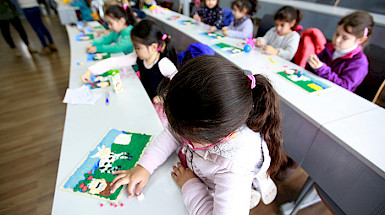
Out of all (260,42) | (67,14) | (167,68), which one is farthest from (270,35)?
(67,14)

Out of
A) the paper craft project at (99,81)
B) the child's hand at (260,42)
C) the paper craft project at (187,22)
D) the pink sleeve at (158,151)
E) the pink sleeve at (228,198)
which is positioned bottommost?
the paper craft project at (99,81)

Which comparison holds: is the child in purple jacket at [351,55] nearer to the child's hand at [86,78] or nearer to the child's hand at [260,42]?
the child's hand at [260,42]

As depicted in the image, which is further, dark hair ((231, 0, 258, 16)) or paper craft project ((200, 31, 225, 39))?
dark hair ((231, 0, 258, 16))

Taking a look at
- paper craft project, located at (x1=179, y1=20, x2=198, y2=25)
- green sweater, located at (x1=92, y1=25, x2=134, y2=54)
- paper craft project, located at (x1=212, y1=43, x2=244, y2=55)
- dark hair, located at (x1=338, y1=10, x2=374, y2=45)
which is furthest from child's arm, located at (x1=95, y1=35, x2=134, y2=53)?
dark hair, located at (x1=338, y1=10, x2=374, y2=45)

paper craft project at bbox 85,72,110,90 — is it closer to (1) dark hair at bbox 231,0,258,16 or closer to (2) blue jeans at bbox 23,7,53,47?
(1) dark hair at bbox 231,0,258,16

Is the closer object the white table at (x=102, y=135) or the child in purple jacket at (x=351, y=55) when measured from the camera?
the white table at (x=102, y=135)

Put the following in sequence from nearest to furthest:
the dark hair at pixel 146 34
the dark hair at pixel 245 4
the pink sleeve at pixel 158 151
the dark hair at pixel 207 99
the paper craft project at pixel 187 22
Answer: the dark hair at pixel 207 99, the pink sleeve at pixel 158 151, the dark hair at pixel 146 34, the dark hair at pixel 245 4, the paper craft project at pixel 187 22

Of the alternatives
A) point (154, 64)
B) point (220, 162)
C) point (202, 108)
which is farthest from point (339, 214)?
point (154, 64)

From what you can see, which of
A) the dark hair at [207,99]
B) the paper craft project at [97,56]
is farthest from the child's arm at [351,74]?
the paper craft project at [97,56]

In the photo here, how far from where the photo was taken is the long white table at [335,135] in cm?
77

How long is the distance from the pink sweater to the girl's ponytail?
0.03 meters

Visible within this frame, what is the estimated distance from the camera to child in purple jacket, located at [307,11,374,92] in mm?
1304

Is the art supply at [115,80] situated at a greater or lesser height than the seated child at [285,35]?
lesser

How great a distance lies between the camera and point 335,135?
2.75 feet
